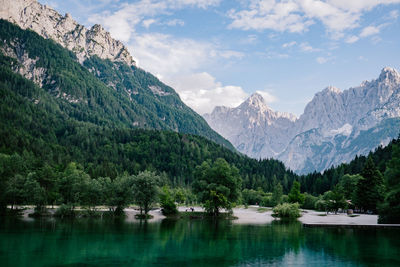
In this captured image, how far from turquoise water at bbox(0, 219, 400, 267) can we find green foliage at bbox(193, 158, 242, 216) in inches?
1351

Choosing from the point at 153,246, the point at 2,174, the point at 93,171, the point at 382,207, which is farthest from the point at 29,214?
the point at 382,207

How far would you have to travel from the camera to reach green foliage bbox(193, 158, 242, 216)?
3962 inches

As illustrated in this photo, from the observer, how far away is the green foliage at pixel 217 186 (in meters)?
101

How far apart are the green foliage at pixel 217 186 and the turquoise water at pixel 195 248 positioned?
113ft

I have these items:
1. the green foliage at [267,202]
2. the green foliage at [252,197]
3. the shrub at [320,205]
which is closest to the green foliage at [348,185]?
the shrub at [320,205]

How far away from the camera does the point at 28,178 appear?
10488 cm

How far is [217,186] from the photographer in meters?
103

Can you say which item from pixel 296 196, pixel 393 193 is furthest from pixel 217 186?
pixel 296 196

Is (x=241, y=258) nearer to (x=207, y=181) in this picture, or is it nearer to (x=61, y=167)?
(x=207, y=181)

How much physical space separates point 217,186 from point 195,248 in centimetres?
5403

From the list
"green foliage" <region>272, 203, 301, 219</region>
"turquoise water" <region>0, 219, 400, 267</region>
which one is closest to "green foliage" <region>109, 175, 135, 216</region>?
"turquoise water" <region>0, 219, 400, 267</region>

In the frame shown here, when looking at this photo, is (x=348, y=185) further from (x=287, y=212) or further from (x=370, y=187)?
(x=287, y=212)

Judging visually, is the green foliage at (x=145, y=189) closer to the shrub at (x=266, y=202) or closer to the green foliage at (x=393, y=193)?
the green foliage at (x=393, y=193)

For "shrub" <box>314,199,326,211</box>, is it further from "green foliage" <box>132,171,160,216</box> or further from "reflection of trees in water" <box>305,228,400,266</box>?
"reflection of trees in water" <box>305,228,400,266</box>
